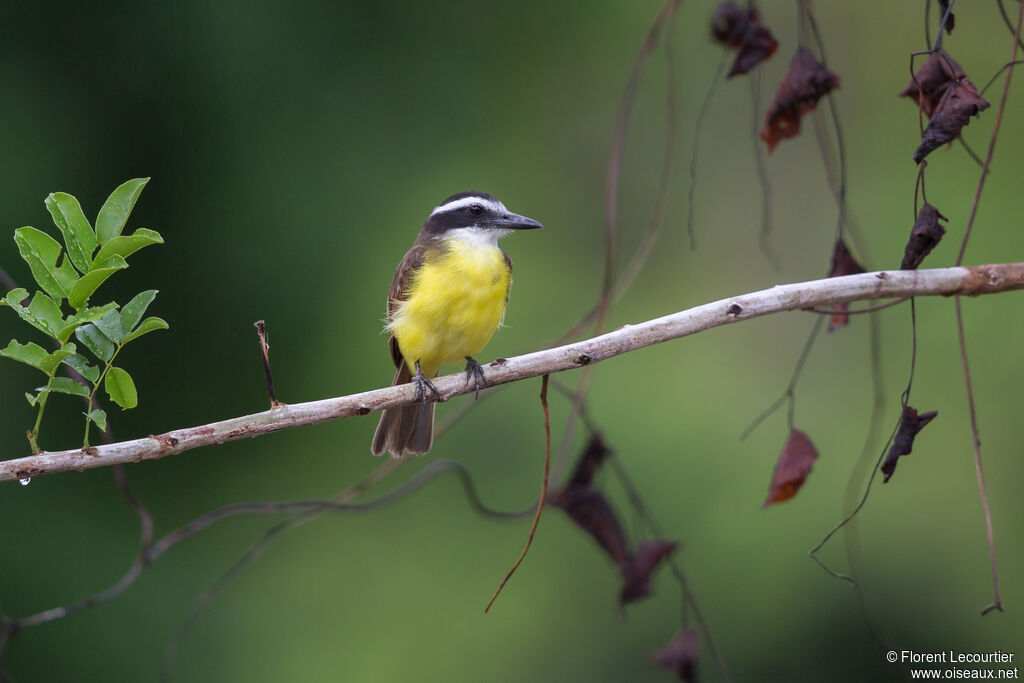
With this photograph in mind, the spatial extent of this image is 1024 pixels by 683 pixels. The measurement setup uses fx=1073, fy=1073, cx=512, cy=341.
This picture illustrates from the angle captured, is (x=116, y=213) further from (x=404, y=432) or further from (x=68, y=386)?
(x=404, y=432)

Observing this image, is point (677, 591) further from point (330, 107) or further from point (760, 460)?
point (330, 107)

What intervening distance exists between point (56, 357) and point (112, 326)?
13cm

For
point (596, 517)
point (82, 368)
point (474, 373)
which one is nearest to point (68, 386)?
point (82, 368)

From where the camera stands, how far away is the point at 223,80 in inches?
233

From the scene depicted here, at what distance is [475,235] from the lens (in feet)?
12.8

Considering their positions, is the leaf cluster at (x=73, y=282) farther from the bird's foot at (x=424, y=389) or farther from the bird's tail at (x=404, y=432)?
the bird's tail at (x=404, y=432)

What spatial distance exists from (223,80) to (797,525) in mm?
3863

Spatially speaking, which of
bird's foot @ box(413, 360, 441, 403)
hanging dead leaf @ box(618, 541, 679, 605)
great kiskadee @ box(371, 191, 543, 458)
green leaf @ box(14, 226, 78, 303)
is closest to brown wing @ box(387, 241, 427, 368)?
great kiskadee @ box(371, 191, 543, 458)

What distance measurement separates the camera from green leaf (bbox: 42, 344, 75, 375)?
6.35 ft

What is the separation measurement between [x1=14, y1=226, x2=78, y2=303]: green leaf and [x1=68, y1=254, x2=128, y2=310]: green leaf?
2 cm

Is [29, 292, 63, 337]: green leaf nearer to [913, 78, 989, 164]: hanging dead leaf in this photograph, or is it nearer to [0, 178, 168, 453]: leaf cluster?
[0, 178, 168, 453]: leaf cluster

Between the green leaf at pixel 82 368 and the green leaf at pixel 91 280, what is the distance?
98 millimetres

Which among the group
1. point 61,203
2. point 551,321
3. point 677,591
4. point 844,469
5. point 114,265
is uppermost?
point 61,203

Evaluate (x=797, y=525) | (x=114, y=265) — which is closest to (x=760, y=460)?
(x=797, y=525)
